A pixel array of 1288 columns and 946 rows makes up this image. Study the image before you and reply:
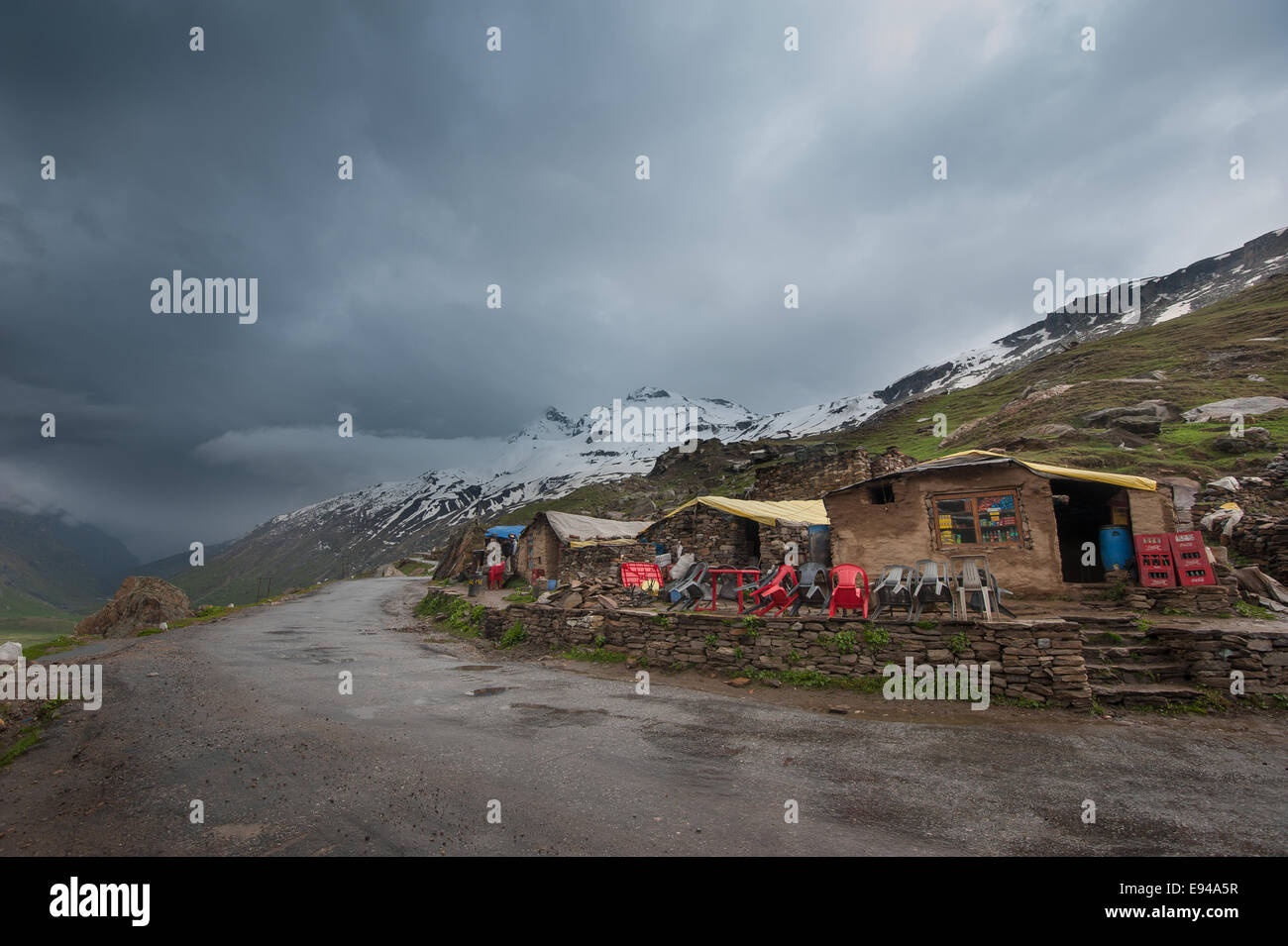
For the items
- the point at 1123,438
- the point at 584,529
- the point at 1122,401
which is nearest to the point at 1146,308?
the point at 1122,401

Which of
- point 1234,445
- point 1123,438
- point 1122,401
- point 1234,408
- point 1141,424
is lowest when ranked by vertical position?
point 1234,445

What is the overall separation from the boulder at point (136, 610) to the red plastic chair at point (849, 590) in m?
30.2

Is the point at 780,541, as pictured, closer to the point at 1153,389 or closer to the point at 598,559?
the point at 598,559

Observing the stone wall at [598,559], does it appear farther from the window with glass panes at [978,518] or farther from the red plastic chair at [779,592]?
the window with glass panes at [978,518]

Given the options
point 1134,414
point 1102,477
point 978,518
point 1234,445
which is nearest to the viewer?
point 1102,477

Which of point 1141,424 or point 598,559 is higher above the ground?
point 1141,424

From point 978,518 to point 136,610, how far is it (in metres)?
36.5

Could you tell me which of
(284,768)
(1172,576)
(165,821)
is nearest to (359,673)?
(284,768)

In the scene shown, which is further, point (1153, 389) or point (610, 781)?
point (1153, 389)

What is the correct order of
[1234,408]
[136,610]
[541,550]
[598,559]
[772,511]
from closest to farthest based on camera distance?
[772,511] < [136,610] < [598,559] < [1234,408] < [541,550]

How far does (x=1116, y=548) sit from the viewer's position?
1323 centimetres

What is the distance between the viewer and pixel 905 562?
582 inches

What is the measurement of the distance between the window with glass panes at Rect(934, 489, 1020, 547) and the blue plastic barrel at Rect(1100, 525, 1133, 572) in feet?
6.45
